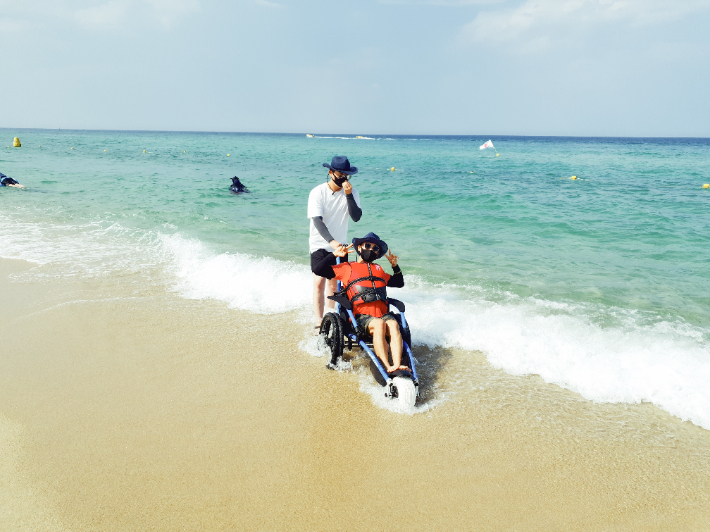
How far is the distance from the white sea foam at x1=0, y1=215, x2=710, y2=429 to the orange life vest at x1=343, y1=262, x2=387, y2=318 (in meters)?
0.81

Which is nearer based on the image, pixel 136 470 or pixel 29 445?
pixel 136 470

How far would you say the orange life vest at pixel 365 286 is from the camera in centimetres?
437

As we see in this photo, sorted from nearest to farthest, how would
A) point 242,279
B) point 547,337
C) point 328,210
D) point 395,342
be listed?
point 395,342, point 328,210, point 547,337, point 242,279

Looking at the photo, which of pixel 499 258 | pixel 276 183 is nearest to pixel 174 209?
pixel 276 183

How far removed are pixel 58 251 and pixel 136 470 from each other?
22.7 feet

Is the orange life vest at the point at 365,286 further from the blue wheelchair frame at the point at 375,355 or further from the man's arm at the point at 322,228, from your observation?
the man's arm at the point at 322,228

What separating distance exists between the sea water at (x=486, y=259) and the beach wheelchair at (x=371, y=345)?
92cm

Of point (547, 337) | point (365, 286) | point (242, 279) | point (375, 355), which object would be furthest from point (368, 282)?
point (242, 279)

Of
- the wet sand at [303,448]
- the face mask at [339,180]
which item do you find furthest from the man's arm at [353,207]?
the wet sand at [303,448]

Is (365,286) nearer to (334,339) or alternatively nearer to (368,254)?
(368,254)

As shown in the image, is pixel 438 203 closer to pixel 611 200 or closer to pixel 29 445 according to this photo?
pixel 611 200

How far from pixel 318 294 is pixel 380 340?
1.30 meters

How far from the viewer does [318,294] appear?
5.17 meters

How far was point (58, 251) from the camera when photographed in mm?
8562
